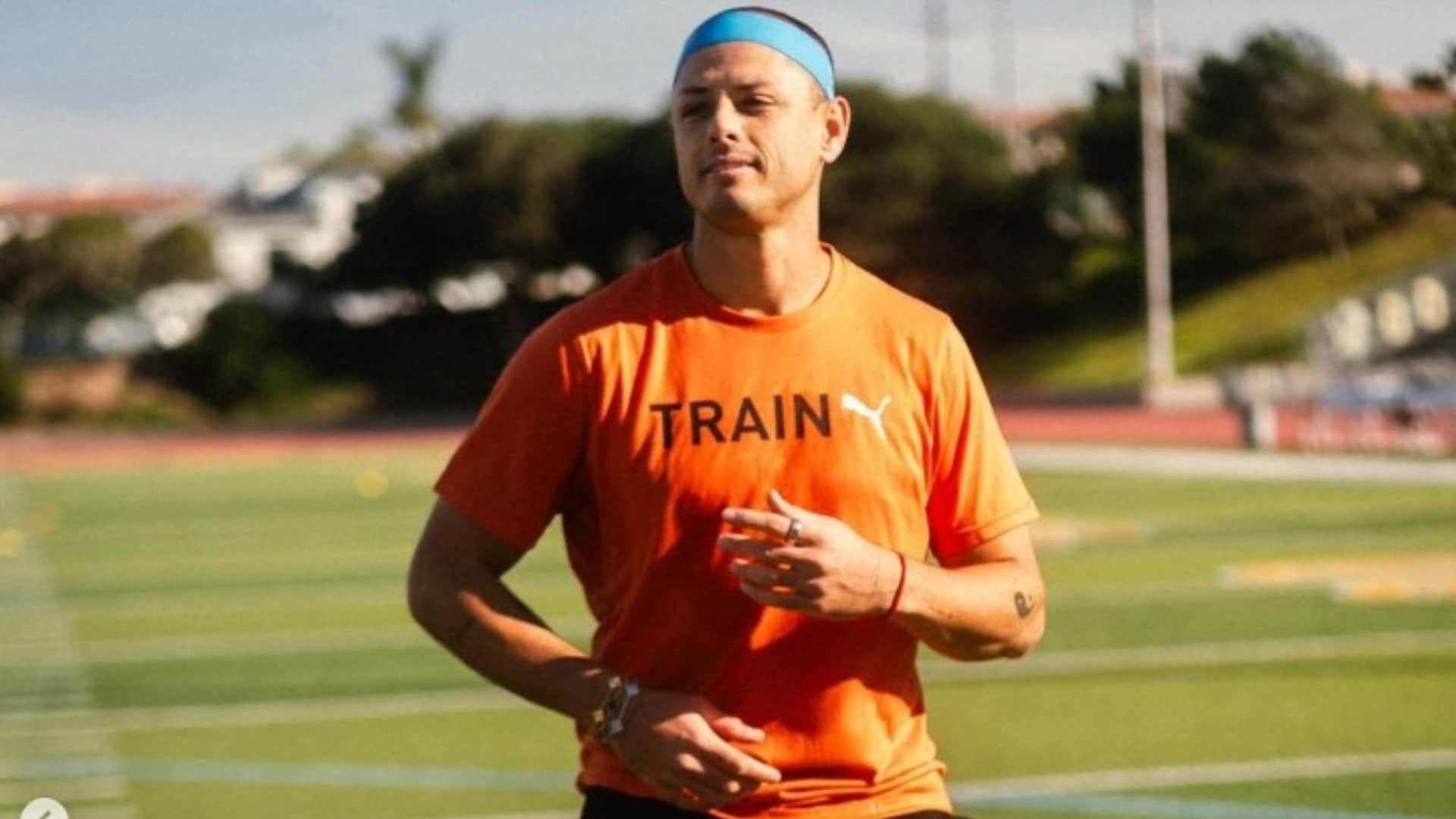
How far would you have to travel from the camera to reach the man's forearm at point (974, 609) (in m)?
3.74

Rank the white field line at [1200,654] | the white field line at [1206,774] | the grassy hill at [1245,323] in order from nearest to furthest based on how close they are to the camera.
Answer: the white field line at [1206,774] < the grassy hill at [1245,323] < the white field line at [1200,654]

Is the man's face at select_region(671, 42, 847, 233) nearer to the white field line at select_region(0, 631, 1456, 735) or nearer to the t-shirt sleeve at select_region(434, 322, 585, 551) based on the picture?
the t-shirt sleeve at select_region(434, 322, 585, 551)

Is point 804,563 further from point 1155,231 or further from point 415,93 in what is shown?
point 415,93

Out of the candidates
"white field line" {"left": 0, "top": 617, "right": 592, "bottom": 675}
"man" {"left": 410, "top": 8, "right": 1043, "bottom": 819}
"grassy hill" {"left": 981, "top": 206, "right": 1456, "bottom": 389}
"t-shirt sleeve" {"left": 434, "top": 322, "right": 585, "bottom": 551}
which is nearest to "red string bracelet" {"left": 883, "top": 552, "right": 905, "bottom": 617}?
"man" {"left": 410, "top": 8, "right": 1043, "bottom": 819}

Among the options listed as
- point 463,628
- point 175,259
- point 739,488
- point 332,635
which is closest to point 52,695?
point 332,635

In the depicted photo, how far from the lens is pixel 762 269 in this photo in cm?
388

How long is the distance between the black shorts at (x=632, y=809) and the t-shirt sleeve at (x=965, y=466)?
36 centimetres

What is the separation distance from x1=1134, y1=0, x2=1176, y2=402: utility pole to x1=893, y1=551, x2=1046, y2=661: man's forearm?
19.4ft

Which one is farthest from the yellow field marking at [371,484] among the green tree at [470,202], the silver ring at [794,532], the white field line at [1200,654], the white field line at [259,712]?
the silver ring at [794,532]

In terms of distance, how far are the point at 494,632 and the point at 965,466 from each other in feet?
2.25

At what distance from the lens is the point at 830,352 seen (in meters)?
3.85

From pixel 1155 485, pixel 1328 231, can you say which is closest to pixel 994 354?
pixel 1155 485

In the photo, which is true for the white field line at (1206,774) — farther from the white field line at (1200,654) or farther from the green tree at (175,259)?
the green tree at (175,259)

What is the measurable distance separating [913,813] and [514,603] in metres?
0.62
